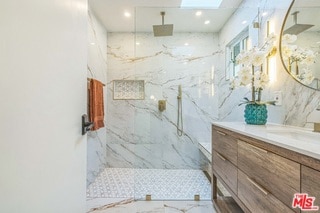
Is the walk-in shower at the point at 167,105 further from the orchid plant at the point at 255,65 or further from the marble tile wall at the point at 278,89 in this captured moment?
the orchid plant at the point at 255,65

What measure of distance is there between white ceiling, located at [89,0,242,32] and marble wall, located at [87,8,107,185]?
181mm

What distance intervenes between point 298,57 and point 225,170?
1.07 meters

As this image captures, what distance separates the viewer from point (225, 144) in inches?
68.8

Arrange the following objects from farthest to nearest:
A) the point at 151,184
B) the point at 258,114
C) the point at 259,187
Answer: the point at 151,184 < the point at 258,114 < the point at 259,187

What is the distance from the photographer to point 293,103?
5.64 ft

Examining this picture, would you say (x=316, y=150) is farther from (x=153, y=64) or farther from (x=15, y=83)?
(x=153, y=64)

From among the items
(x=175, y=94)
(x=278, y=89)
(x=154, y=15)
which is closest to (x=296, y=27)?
(x=278, y=89)

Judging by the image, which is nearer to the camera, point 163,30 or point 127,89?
point 163,30

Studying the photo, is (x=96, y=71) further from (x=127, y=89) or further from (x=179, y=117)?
(x=179, y=117)

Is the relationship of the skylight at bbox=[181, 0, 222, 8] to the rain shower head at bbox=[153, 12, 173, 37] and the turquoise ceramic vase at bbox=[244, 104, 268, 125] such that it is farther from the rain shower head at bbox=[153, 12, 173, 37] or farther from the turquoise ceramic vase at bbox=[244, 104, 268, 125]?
the turquoise ceramic vase at bbox=[244, 104, 268, 125]

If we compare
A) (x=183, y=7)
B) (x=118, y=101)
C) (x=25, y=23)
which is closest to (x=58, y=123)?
(x=25, y=23)

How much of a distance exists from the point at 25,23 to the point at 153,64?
9.19ft

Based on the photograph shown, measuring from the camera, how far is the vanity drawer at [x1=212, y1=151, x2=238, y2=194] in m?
1.52

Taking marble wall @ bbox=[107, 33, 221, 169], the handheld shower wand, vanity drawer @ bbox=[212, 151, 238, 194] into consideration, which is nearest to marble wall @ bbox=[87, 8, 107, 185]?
marble wall @ bbox=[107, 33, 221, 169]
